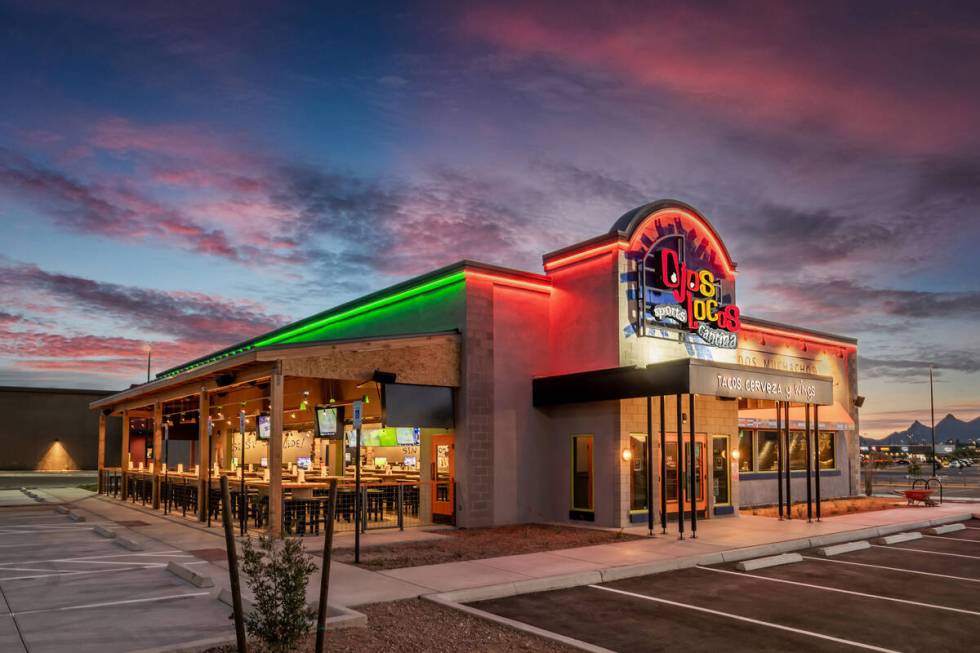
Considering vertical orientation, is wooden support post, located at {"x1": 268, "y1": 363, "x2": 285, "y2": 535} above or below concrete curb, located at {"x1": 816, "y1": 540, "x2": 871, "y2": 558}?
above

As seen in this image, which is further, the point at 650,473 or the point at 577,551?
the point at 650,473

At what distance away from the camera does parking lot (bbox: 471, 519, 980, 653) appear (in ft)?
29.1

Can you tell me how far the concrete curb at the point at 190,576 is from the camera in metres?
11.4

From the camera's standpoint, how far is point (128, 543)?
624 inches

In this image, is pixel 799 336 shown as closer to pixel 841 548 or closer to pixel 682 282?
pixel 682 282

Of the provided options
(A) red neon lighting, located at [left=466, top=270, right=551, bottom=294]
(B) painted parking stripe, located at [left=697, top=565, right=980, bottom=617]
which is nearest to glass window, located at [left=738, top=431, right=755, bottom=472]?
(A) red neon lighting, located at [left=466, top=270, right=551, bottom=294]

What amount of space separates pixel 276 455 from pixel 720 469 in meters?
12.1

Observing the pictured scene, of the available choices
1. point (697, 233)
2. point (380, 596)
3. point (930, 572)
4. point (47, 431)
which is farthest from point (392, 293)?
point (47, 431)

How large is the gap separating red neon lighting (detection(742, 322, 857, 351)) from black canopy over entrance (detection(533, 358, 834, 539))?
5.20 metres

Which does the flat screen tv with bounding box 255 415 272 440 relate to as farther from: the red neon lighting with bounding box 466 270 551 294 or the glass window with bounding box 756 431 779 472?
the glass window with bounding box 756 431 779 472

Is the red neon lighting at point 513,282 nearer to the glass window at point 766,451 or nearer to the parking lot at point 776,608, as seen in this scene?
the parking lot at point 776,608

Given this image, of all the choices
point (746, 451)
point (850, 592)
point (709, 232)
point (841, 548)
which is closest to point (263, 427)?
point (746, 451)

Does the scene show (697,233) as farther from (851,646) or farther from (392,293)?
(851,646)

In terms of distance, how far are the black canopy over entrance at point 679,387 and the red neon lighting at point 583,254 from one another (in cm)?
295
